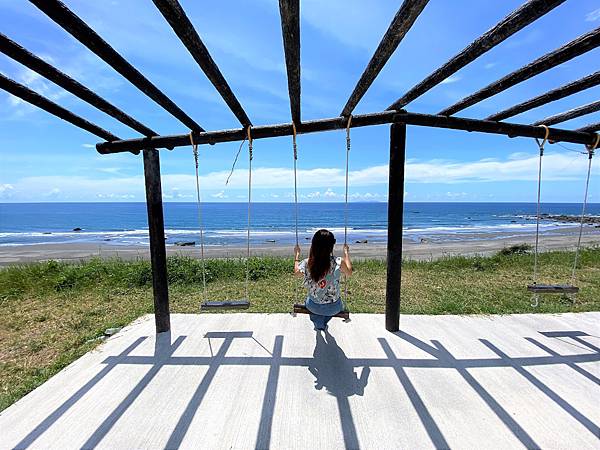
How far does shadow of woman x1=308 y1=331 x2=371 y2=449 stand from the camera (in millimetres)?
2260

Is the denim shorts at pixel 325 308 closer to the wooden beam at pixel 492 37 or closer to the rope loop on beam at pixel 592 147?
the wooden beam at pixel 492 37

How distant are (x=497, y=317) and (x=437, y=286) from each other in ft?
8.12

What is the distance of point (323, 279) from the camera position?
3381mm

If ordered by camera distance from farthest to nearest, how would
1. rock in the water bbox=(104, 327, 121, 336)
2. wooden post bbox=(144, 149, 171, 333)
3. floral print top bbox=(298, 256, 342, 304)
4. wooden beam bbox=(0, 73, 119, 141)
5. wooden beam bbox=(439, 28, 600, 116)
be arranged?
rock in the water bbox=(104, 327, 121, 336) < wooden post bbox=(144, 149, 171, 333) < floral print top bbox=(298, 256, 342, 304) < wooden beam bbox=(0, 73, 119, 141) < wooden beam bbox=(439, 28, 600, 116)

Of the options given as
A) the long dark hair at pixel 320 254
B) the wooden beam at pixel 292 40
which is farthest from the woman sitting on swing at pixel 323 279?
the wooden beam at pixel 292 40

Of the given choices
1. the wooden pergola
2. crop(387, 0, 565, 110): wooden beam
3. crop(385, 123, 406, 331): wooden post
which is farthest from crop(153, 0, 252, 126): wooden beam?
crop(385, 123, 406, 331): wooden post

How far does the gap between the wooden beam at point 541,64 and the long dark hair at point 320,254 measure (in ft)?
6.14

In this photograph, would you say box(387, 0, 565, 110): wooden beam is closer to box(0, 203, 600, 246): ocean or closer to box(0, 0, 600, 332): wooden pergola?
box(0, 0, 600, 332): wooden pergola

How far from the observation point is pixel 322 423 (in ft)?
7.48

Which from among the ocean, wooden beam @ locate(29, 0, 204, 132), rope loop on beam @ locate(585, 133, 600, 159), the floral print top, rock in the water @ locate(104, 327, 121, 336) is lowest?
the ocean

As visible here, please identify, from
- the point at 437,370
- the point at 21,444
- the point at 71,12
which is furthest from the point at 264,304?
the point at 71,12

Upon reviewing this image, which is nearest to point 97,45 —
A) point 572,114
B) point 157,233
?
point 157,233

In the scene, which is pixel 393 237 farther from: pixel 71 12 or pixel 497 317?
pixel 71 12

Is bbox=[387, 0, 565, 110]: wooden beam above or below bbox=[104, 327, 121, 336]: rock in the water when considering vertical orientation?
above
